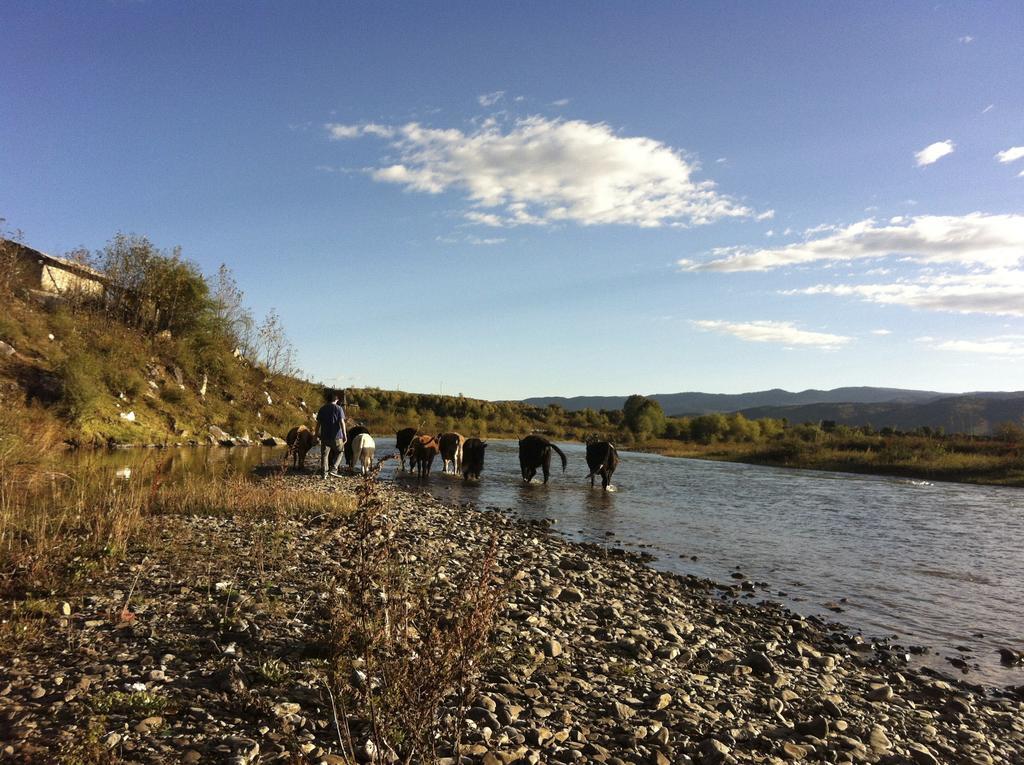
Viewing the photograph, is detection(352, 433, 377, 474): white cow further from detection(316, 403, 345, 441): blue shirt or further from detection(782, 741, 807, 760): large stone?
detection(782, 741, 807, 760): large stone

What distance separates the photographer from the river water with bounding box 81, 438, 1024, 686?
8.43 meters

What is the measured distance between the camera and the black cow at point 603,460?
21391 millimetres

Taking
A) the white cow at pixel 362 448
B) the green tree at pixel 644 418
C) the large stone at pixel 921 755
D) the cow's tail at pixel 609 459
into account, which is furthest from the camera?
the green tree at pixel 644 418

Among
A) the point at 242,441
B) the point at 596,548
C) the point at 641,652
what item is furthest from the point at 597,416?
the point at 641,652

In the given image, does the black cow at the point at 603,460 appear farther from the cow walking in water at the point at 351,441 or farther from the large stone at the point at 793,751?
the large stone at the point at 793,751

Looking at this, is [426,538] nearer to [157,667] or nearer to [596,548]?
[596,548]

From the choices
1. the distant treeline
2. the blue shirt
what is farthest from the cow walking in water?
the distant treeline

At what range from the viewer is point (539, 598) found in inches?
288

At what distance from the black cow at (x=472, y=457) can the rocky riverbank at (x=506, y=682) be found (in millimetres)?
13931

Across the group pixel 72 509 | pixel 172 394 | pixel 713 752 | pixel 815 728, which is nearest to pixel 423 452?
pixel 72 509

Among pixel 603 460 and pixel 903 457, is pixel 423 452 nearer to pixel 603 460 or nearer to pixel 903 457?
pixel 603 460

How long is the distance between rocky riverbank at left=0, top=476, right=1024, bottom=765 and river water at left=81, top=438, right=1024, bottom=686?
171 cm

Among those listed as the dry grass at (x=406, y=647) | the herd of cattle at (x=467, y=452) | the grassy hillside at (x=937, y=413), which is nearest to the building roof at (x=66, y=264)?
the herd of cattle at (x=467, y=452)

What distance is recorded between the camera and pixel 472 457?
876 inches
